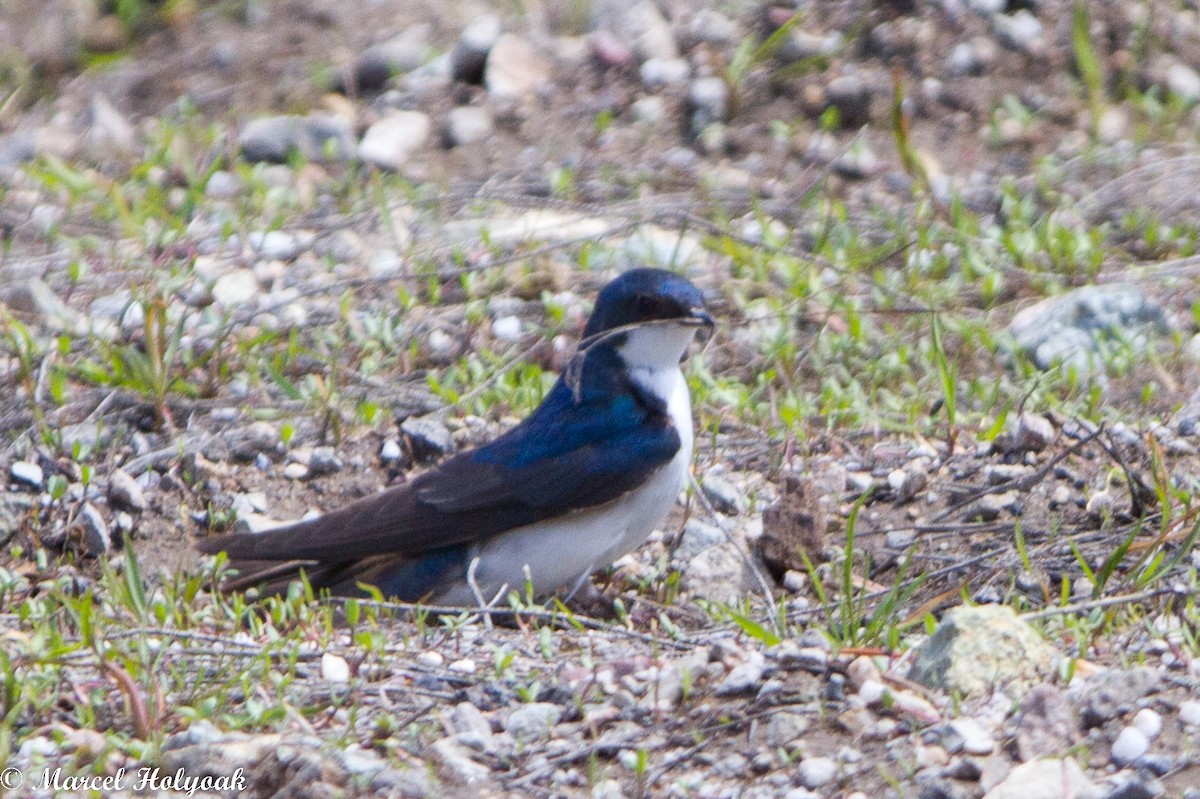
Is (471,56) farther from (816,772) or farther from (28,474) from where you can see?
(816,772)

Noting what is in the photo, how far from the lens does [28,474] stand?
4.52 m

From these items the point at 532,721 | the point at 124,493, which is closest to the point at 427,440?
the point at 124,493

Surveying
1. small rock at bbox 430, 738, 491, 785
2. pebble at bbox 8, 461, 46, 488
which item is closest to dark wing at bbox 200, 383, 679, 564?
pebble at bbox 8, 461, 46, 488

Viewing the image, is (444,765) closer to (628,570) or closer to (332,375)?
(628,570)

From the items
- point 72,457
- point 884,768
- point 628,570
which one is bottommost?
point 628,570

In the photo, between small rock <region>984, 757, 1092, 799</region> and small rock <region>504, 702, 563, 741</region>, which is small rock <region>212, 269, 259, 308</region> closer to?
small rock <region>504, 702, 563, 741</region>

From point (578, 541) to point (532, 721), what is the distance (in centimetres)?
110

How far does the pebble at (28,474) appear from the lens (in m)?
4.51

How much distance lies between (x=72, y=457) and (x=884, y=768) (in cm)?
263

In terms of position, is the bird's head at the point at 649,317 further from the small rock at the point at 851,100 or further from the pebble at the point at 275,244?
the small rock at the point at 851,100

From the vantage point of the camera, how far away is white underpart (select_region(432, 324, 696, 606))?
4.15 m

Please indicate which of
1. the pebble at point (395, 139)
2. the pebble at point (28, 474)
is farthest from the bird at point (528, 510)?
the pebble at point (395, 139)

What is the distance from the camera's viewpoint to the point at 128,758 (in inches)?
117

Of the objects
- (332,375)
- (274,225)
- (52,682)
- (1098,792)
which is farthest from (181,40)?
(1098,792)
